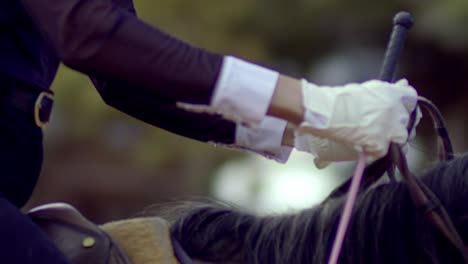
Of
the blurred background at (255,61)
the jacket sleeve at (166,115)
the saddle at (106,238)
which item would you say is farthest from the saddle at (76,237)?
the blurred background at (255,61)

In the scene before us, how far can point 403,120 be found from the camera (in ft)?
7.75

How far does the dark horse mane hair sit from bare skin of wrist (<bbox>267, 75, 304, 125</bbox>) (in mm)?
430

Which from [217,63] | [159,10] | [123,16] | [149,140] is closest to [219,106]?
[217,63]

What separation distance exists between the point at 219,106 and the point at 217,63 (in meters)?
0.08

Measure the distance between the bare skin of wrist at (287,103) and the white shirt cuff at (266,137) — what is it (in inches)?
15.7

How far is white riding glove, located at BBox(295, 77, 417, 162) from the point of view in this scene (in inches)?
90.8

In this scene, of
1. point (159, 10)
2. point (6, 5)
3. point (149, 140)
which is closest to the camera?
point (6, 5)

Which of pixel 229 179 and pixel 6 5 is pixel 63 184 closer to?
pixel 229 179

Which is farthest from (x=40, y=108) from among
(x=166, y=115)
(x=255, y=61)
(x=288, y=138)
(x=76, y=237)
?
(x=255, y=61)

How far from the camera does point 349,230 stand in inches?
105

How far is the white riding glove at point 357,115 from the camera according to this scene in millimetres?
2307

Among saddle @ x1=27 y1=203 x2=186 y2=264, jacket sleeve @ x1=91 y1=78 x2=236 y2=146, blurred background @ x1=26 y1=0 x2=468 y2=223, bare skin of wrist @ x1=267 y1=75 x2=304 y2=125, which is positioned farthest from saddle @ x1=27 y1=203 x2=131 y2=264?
blurred background @ x1=26 y1=0 x2=468 y2=223

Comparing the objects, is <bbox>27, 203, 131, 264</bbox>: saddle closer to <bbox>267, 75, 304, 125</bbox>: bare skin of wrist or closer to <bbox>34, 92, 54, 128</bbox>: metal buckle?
<bbox>34, 92, 54, 128</bbox>: metal buckle

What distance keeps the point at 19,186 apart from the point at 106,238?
0.71 ft
